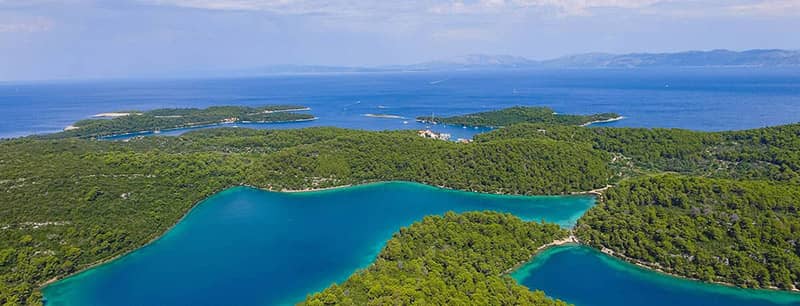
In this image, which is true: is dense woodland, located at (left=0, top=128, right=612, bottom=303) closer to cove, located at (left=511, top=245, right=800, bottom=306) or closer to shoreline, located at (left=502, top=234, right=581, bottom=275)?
shoreline, located at (left=502, top=234, right=581, bottom=275)

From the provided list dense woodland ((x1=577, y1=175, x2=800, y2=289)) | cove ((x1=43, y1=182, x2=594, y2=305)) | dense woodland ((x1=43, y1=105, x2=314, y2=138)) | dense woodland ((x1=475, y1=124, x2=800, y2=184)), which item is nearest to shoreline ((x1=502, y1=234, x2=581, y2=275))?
dense woodland ((x1=577, y1=175, x2=800, y2=289))

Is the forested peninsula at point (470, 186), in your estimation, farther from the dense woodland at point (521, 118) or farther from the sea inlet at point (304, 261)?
the dense woodland at point (521, 118)

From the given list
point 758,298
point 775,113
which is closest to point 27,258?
point 758,298

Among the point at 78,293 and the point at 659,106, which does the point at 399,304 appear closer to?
the point at 78,293

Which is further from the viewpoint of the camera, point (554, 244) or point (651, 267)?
point (554, 244)

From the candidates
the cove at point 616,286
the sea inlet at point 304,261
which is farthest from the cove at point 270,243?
the cove at point 616,286

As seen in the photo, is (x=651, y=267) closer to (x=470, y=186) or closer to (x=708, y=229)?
(x=708, y=229)

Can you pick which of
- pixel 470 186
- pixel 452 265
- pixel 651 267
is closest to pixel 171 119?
pixel 470 186
